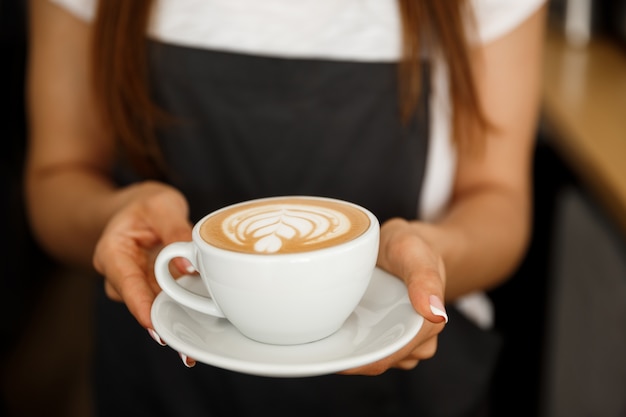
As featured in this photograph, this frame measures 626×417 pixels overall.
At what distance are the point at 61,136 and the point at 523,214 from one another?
2.17 feet

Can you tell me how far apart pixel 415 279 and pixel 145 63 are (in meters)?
0.58

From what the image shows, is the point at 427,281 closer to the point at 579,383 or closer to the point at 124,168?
the point at 124,168

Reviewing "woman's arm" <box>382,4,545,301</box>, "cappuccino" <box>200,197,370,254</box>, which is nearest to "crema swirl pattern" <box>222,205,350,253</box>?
"cappuccino" <box>200,197,370,254</box>

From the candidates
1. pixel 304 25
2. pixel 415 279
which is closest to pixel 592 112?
pixel 304 25

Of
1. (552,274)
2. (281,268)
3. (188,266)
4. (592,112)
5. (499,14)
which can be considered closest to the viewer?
(281,268)

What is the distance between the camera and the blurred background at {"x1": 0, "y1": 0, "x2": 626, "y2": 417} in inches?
50.7

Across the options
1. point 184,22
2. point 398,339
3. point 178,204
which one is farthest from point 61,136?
point 398,339

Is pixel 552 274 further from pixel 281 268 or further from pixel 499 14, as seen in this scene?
pixel 281 268

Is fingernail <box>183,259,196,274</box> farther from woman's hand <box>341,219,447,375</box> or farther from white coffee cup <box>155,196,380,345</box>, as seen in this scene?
woman's hand <box>341,219,447,375</box>

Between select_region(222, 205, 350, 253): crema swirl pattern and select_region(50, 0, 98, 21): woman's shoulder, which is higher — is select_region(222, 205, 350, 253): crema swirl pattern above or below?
below

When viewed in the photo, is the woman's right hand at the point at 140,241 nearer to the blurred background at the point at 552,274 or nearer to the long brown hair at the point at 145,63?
the long brown hair at the point at 145,63

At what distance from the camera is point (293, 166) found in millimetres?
1014

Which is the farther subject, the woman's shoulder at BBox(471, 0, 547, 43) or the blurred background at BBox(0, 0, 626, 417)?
the blurred background at BBox(0, 0, 626, 417)

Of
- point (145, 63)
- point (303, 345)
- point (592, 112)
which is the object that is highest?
point (145, 63)
